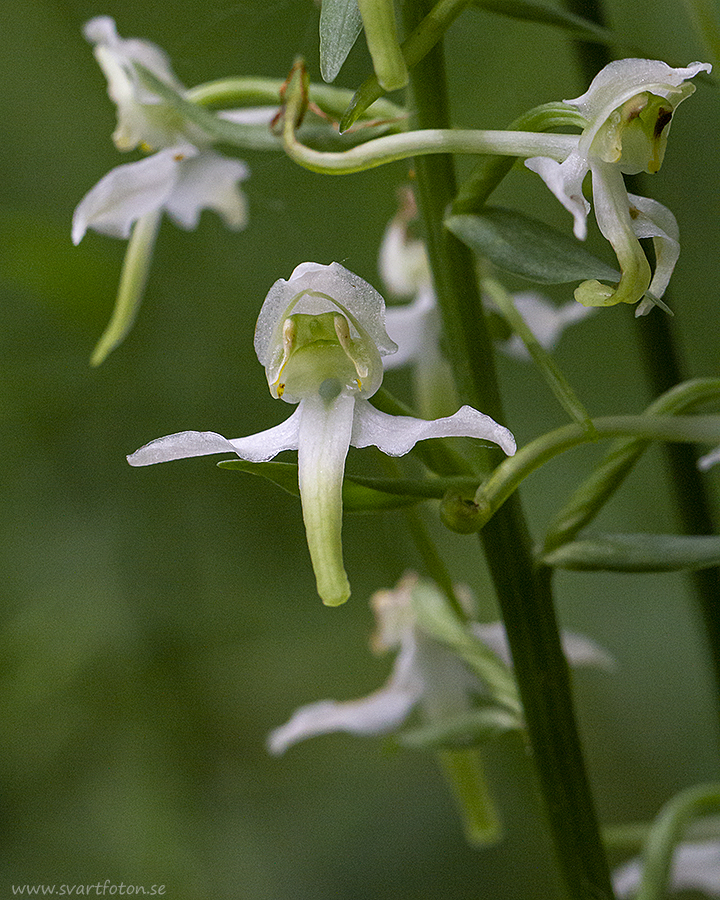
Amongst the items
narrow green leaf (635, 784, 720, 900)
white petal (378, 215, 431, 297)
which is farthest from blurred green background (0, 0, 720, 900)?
narrow green leaf (635, 784, 720, 900)

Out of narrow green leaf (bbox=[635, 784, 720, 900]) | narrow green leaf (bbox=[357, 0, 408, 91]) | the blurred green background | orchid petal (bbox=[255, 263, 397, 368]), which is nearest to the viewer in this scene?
narrow green leaf (bbox=[357, 0, 408, 91])

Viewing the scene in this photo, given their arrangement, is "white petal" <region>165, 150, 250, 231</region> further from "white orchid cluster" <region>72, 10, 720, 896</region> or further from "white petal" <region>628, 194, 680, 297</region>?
"white petal" <region>628, 194, 680, 297</region>

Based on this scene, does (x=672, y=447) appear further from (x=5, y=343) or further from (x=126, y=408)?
(x=5, y=343)

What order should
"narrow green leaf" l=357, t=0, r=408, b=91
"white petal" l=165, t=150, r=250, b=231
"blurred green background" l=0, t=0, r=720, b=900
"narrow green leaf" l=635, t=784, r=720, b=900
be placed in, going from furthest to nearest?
"blurred green background" l=0, t=0, r=720, b=900, "white petal" l=165, t=150, r=250, b=231, "narrow green leaf" l=635, t=784, r=720, b=900, "narrow green leaf" l=357, t=0, r=408, b=91

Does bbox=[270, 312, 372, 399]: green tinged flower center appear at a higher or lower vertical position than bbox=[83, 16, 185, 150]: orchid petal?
lower

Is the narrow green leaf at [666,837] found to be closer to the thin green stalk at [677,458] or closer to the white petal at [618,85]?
the thin green stalk at [677,458]

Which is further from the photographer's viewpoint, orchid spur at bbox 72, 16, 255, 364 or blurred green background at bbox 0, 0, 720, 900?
blurred green background at bbox 0, 0, 720, 900

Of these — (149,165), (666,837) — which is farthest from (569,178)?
(666,837)

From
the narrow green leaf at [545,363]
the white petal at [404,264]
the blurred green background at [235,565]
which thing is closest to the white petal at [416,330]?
the white petal at [404,264]

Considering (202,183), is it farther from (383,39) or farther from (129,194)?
(383,39)
